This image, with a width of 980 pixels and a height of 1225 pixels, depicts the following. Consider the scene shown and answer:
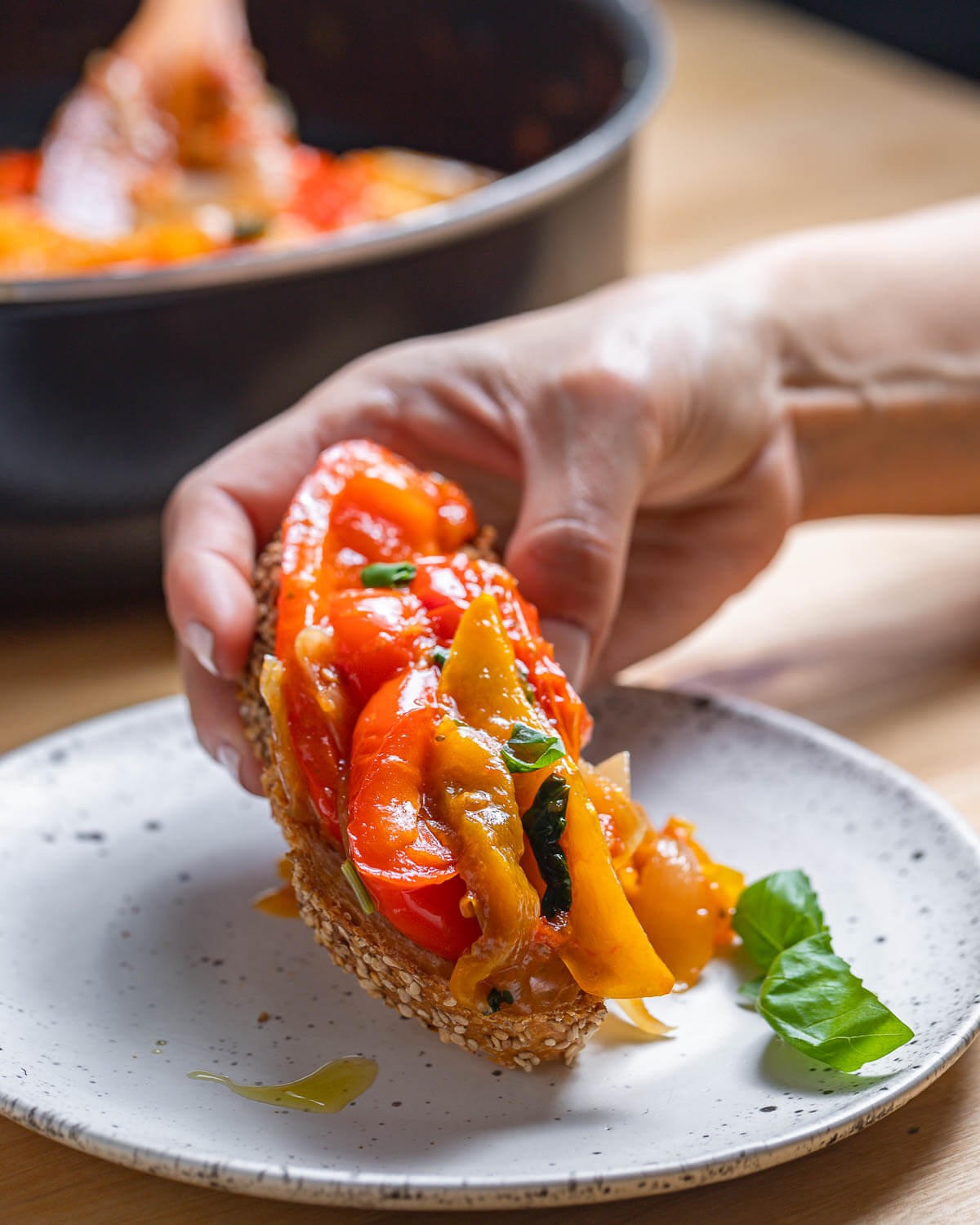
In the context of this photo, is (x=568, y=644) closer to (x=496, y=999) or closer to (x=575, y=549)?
(x=575, y=549)

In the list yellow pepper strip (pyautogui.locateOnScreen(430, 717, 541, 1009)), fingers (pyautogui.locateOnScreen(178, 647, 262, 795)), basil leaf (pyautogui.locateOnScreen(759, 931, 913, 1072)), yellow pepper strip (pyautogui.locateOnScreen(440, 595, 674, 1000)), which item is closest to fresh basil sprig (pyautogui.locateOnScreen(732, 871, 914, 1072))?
basil leaf (pyautogui.locateOnScreen(759, 931, 913, 1072))

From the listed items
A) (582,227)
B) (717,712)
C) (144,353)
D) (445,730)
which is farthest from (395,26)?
(445,730)

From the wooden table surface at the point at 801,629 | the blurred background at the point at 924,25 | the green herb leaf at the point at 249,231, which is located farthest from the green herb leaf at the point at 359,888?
the blurred background at the point at 924,25

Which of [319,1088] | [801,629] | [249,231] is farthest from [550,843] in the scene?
[249,231]

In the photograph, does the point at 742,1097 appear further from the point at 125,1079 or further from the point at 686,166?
the point at 686,166

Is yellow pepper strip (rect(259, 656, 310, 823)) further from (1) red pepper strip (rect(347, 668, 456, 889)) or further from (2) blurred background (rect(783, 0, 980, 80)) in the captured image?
(2) blurred background (rect(783, 0, 980, 80))

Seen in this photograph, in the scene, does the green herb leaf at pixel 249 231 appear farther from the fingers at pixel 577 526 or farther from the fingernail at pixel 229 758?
the fingernail at pixel 229 758
